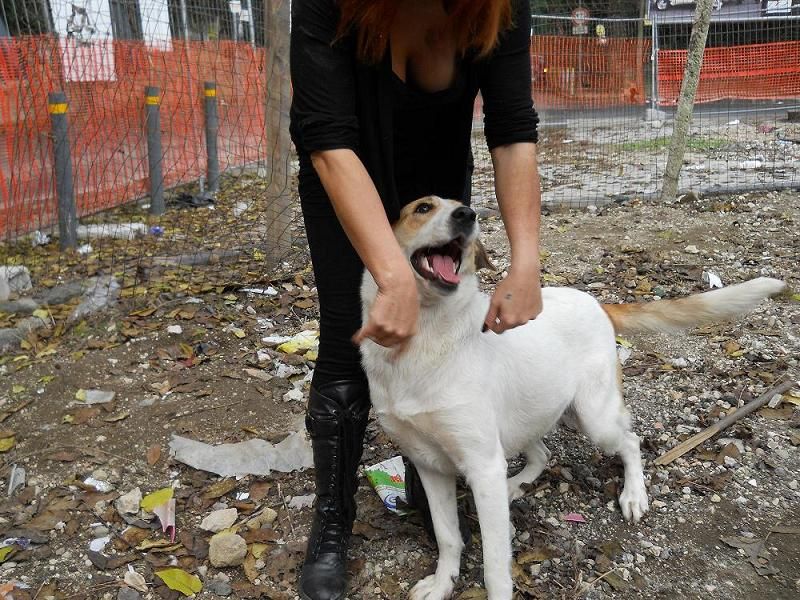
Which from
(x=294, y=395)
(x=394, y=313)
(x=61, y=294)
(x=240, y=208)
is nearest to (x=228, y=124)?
(x=240, y=208)

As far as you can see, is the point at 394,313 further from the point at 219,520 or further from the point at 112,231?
the point at 112,231

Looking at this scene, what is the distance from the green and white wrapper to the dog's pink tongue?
120 centimetres

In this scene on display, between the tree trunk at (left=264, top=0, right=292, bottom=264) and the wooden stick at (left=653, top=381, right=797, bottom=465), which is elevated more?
the tree trunk at (left=264, top=0, right=292, bottom=264)

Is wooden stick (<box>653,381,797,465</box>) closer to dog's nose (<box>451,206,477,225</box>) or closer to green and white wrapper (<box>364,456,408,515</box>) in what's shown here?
green and white wrapper (<box>364,456,408,515</box>)

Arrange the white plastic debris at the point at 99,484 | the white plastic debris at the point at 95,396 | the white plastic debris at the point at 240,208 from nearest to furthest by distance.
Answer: the white plastic debris at the point at 99,484 < the white plastic debris at the point at 95,396 < the white plastic debris at the point at 240,208

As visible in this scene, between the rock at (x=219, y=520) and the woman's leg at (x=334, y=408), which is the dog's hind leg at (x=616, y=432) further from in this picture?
the rock at (x=219, y=520)

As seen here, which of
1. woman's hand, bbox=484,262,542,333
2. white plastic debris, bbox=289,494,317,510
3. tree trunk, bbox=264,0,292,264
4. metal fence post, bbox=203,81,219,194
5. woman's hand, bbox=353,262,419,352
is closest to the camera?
woman's hand, bbox=353,262,419,352

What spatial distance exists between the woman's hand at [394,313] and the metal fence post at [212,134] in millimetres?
6980

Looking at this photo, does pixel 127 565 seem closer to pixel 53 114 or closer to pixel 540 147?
pixel 53 114

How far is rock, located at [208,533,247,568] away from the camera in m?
2.50

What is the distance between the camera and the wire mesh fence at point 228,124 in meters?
5.66

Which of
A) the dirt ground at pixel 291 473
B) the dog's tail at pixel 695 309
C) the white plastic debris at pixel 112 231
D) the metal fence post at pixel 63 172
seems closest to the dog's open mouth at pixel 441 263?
the dog's tail at pixel 695 309

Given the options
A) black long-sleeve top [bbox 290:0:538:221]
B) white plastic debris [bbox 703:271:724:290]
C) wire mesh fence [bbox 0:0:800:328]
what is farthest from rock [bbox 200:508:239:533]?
white plastic debris [bbox 703:271:724:290]

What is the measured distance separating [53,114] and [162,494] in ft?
14.3
